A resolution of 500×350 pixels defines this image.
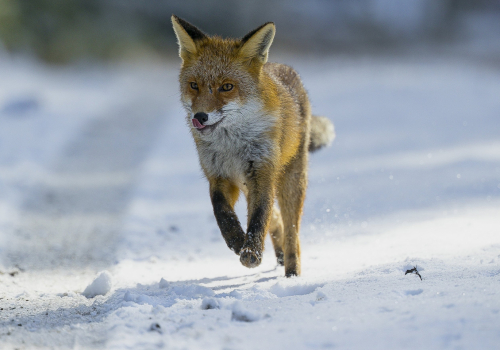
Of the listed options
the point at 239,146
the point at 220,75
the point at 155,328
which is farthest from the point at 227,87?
the point at 155,328

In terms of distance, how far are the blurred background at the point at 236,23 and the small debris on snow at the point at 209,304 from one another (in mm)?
22197

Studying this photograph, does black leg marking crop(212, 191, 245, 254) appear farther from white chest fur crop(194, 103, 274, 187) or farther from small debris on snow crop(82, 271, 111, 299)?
small debris on snow crop(82, 271, 111, 299)

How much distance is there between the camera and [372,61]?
3150 cm

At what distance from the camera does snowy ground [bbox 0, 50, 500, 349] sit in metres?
3.24

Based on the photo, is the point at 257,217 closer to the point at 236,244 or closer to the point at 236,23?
the point at 236,244

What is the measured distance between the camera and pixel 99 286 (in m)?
4.59

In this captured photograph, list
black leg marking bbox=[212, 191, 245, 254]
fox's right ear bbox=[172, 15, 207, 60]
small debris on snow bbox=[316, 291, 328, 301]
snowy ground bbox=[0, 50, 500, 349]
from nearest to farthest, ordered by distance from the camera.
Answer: snowy ground bbox=[0, 50, 500, 349]
small debris on snow bbox=[316, 291, 328, 301]
black leg marking bbox=[212, 191, 245, 254]
fox's right ear bbox=[172, 15, 207, 60]

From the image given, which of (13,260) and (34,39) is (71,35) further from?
Answer: (13,260)

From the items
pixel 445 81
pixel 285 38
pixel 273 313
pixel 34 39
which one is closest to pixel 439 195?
pixel 273 313

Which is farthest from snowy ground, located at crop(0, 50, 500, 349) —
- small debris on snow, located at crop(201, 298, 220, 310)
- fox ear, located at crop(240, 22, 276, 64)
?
fox ear, located at crop(240, 22, 276, 64)

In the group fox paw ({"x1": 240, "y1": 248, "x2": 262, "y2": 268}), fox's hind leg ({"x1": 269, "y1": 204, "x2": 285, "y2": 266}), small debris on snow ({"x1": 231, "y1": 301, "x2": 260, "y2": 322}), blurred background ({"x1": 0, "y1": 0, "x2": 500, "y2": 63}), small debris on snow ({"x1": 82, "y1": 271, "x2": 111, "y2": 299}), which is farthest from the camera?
blurred background ({"x1": 0, "y1": 0, "x2": 500, "y2": 63})

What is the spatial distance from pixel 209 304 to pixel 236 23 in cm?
4559

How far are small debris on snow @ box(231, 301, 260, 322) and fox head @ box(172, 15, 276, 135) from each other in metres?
1.70

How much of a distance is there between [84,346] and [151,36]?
36575mm
